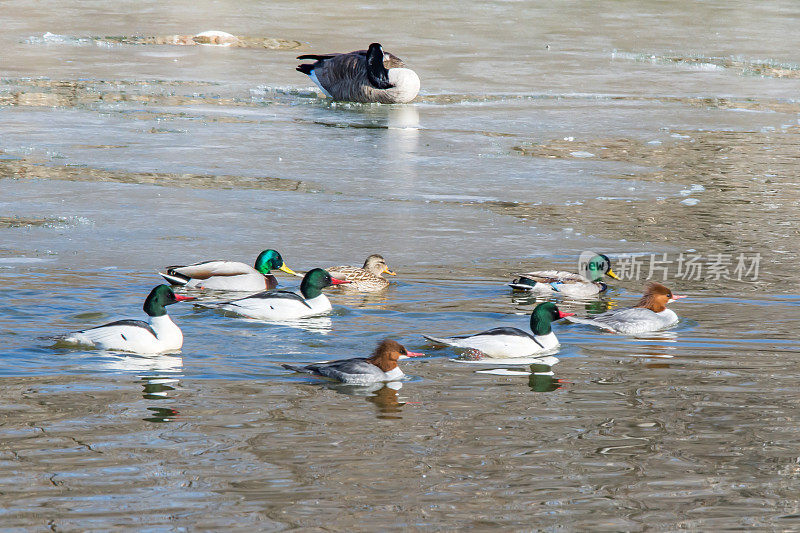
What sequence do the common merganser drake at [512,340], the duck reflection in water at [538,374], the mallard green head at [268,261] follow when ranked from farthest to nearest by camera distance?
the mallard green head at [268,261] → the common merganser drake at [512,340] → the duck reflection in water at [538,374]

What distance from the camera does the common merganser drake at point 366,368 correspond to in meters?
6.76

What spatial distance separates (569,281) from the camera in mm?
8930

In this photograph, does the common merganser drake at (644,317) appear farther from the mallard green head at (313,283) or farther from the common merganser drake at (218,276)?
the common merganser drake at (218,276)

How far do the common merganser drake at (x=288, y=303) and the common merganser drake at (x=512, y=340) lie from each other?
50.7 inches

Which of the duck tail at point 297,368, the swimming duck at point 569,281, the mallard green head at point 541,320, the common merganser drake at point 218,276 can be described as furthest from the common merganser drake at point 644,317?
the common merganser drake at point 218,276

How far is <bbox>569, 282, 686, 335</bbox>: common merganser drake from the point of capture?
8008 mm

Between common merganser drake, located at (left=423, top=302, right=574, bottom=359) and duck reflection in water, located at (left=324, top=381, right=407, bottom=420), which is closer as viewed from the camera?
→ duck reflection in water, located at (left=324, top=381, right=407, bottom=420)

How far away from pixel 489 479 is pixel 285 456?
963 millimetres

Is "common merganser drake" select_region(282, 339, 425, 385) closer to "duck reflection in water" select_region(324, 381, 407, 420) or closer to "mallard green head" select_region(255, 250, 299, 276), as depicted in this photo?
"duck reflection in water" select_region(324, 381, 407, 420)

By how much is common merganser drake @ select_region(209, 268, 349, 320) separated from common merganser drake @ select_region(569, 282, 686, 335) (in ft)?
6.25

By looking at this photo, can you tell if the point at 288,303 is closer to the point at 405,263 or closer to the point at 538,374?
the point at 405,263

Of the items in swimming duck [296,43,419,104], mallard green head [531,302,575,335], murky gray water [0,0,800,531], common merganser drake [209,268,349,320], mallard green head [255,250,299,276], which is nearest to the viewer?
murky gray water [0,0,800,531]

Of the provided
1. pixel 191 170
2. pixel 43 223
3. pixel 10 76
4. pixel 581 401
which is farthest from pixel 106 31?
pixel 581 401

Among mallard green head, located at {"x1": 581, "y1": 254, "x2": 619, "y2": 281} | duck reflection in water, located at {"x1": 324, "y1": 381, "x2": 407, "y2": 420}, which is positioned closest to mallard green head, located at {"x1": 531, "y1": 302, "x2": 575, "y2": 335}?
duck reflection in water, located at {"x1": 324, "y1": 381, "x2": 407, "y2": 420}
